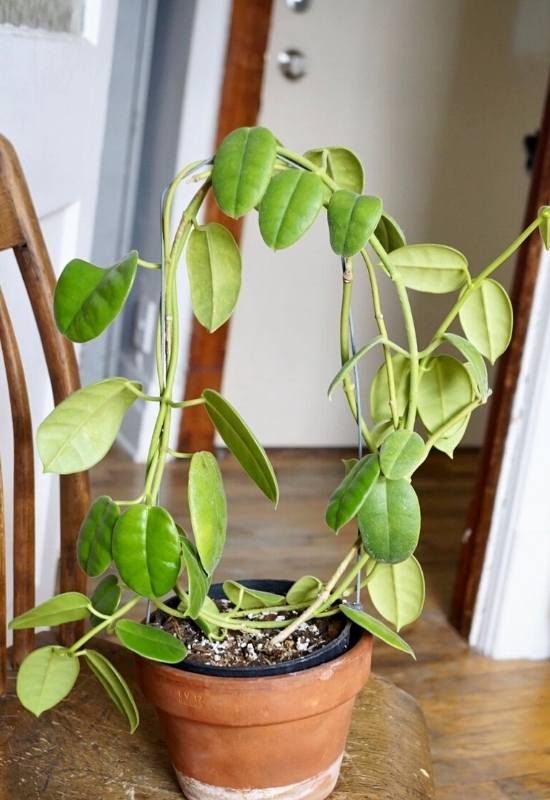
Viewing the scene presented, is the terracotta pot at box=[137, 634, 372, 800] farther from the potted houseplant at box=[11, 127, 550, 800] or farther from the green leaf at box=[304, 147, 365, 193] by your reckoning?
the green leaf at box=[304, 147, 365, 193]

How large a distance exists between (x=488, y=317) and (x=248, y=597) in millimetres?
258

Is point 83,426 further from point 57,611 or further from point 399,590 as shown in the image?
point 399,590

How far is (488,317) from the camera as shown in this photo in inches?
28.6

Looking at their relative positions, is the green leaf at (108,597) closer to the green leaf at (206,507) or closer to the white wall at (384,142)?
the green leaf at (206,507)

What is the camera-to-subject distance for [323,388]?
10.2 feet

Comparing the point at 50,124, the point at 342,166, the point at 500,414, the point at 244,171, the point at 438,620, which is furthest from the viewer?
the point at 438,620

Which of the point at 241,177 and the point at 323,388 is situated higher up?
the point at 241,177

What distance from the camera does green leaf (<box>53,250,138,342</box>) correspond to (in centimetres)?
62

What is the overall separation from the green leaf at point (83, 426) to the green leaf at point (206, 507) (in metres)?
0.06

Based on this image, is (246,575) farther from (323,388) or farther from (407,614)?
(407,614)

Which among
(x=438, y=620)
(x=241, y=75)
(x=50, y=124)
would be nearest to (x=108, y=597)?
(x=50, y=124)

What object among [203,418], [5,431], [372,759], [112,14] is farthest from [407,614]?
[203,418]

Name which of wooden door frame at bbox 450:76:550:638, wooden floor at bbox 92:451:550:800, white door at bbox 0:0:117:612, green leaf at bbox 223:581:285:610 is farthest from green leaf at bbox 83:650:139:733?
wooden door frame at bbox 450:76:550:638

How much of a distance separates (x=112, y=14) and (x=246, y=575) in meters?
1.24
